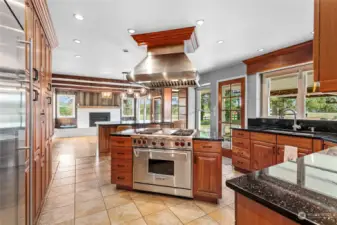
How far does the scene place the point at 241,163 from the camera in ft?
11.6

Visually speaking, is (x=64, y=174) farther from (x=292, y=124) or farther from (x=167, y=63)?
(x=292, y=124)

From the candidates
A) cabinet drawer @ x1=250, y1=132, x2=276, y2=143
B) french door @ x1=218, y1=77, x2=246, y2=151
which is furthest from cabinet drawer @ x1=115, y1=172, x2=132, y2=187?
french door @ x1=218, y1=77, x2=246, y2=151

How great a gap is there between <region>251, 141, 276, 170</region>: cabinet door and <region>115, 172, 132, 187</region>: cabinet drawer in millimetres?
2336

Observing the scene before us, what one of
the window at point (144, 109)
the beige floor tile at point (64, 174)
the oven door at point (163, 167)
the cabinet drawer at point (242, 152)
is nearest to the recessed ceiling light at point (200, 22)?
the oven door at point (163, 167)

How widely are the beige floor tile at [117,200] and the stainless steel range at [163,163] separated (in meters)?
0.21

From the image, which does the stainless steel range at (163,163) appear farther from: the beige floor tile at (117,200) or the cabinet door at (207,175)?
the beige floor tile at (117,200)

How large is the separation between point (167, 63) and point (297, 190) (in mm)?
2381

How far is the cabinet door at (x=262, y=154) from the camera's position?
2.95m

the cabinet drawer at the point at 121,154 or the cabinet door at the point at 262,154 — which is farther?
the cabinet door at the point at 262,154

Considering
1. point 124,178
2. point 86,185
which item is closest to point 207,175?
point 124,178

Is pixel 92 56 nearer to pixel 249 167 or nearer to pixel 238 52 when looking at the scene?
pixel 238 52

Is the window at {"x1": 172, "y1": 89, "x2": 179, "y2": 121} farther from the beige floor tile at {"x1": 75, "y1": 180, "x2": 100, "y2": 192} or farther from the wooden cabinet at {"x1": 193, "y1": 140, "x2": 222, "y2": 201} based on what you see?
the wooden cabinet at {"x1": 193, "y1": 140, "x2": 222, "y2": 201}

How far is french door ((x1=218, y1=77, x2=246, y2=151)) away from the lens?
437cm

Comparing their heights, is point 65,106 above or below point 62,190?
above
